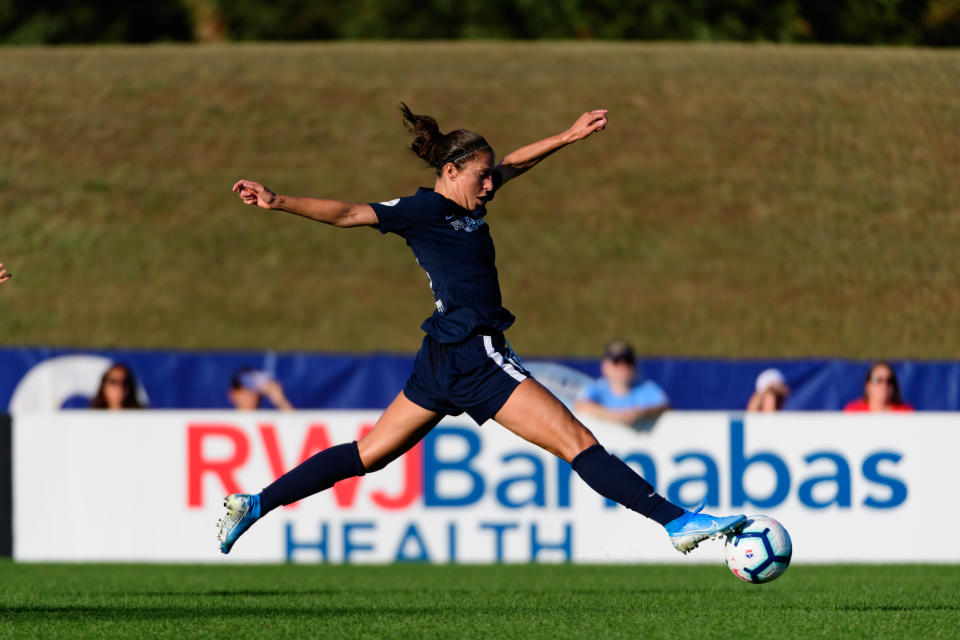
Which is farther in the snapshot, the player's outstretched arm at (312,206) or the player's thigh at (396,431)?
the player's thigh at (396,431)

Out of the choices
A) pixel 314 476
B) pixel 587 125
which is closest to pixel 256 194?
pixel 314 476

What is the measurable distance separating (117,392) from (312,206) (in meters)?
6.14

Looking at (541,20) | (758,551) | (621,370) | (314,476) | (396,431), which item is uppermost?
(541,20)

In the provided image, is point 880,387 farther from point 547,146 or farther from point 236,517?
point 236,517

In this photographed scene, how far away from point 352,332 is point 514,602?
15.9 m

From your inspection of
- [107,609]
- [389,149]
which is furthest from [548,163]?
[107,609]

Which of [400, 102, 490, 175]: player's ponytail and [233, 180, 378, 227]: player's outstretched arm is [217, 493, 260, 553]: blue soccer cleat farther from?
[400, 102, 490, 175]: player's ponytail

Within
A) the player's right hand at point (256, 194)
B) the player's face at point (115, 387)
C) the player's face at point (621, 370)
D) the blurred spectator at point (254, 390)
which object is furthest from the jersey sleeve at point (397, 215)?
the blurred spectator at point (254, 390)

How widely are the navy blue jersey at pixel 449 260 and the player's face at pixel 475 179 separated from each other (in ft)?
0.40

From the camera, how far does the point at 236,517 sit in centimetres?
640

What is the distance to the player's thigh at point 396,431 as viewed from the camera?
6.27 meters

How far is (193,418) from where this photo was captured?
10828mm

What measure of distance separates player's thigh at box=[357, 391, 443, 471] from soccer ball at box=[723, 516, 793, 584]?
1.34m

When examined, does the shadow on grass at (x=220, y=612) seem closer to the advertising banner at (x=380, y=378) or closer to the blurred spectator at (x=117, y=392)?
the blurred spectator at (x=117, y=392)
